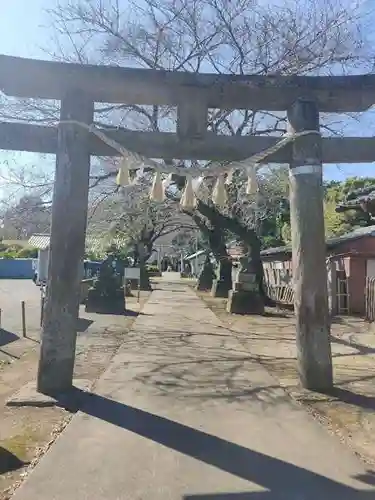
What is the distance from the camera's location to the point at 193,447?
4.70 metres

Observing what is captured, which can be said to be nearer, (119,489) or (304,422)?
(119,489)

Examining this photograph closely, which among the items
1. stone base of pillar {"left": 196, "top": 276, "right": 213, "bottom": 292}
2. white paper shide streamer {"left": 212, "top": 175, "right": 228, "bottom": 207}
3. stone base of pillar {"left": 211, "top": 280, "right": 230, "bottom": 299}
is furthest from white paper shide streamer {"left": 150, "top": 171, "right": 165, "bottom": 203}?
stone base of pillar {"left": 196, "top": 276, "right": 213, "bottom": 292}

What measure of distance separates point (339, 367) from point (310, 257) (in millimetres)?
3024

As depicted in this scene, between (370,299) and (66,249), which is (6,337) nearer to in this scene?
(66,249)

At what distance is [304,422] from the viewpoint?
5.56 metres

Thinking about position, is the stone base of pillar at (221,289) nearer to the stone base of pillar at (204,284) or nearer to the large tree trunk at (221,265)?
the large tree trunk at (221,265)

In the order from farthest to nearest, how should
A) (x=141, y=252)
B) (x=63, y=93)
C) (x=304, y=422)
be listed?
(x=141, y=252), (x=63, y=93), (x=304, y=422)

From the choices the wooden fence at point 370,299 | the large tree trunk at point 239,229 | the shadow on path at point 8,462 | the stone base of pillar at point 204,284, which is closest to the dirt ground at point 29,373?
the shadow on path at point 8,462

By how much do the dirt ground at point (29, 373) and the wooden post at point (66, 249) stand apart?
2.34 ft

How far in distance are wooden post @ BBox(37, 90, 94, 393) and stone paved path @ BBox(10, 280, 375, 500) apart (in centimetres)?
60

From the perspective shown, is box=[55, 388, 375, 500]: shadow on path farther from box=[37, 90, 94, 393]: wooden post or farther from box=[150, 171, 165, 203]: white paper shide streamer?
box=[150, 171, 165, 203]: white paper shide streamer

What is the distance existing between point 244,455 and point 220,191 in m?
3.69

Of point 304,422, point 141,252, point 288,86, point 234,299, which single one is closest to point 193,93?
point 288,86

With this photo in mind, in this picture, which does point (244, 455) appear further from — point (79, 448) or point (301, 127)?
point (301, 127)
